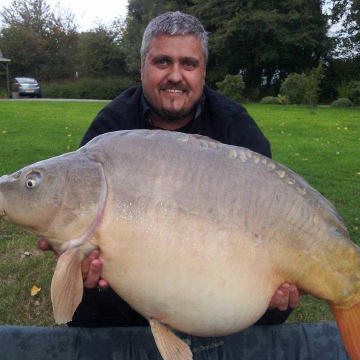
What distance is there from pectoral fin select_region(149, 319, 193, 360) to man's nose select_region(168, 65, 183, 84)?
1105 millimetres

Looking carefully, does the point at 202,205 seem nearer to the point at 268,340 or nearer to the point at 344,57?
the point at 268,340

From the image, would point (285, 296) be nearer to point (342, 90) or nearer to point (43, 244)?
point (43, 244)

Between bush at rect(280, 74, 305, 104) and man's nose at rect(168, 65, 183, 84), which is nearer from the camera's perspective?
man's nose at rect(168, 65, 183, 84)

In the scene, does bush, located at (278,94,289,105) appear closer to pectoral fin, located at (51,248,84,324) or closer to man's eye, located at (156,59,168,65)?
man's eye, located at (156,59,168,65)

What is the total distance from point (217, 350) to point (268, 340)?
0.25 m

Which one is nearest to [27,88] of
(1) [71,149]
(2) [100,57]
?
(2) [100,57]

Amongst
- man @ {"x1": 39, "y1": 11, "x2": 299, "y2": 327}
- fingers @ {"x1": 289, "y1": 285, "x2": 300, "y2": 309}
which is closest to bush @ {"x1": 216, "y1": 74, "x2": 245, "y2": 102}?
man @ {"x1": 39, "y1": 11, "x2": 299, "y2": 327}

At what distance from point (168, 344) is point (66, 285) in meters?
0.37

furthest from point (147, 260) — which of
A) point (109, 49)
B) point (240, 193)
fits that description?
point (109, 49)

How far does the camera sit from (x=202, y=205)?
1499 mm

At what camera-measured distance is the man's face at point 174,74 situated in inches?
88.4

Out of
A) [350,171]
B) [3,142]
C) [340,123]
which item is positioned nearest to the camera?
[350,171]

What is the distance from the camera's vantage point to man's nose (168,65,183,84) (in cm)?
225

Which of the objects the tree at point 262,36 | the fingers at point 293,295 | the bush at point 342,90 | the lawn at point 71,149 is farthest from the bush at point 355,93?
the fingers at point 293,295
